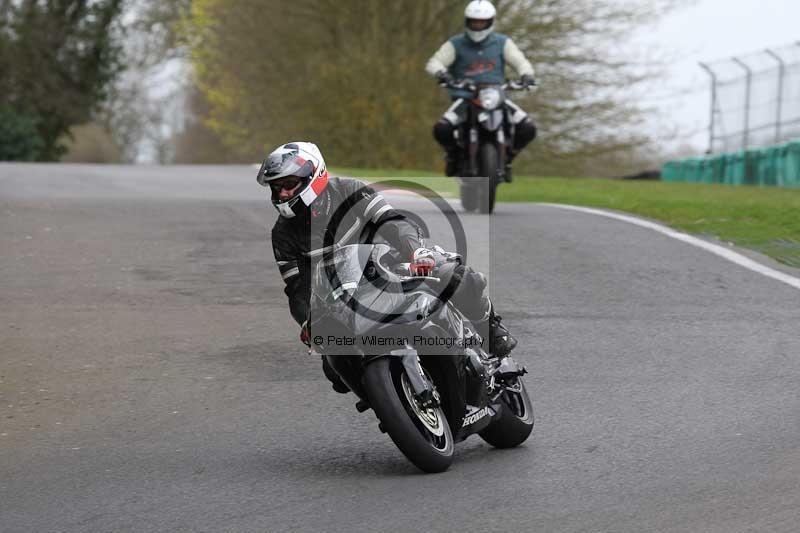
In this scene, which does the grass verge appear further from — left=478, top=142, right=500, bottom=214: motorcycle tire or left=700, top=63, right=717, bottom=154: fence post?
left=700, top=63, right=717, bottom=154: fence post

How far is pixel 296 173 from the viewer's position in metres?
6.41

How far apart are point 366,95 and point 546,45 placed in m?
5.87

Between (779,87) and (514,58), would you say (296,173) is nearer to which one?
(514,58)

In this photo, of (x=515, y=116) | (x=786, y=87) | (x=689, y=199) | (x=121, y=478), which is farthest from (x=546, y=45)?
(x=121, y=478)

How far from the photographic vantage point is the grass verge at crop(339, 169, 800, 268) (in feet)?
46.4

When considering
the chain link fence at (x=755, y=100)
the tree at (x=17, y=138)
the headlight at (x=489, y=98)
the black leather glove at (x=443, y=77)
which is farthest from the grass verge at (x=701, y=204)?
the tree at (x=17, y=138)

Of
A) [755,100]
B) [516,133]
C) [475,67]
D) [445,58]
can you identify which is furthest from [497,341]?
[755,100]

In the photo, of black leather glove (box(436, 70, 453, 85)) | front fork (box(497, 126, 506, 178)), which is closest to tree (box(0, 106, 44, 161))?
black leather glove (box(436, 70, 453, 85))

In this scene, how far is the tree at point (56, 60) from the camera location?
52.5 m

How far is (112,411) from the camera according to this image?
7801mm

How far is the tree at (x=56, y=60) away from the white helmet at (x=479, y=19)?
125ft

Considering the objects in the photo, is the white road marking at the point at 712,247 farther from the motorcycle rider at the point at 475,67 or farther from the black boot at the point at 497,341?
the black boot at the point at 497,341

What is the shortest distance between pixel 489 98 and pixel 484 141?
0.45m

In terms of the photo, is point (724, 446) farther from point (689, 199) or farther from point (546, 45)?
point (546, 45)
